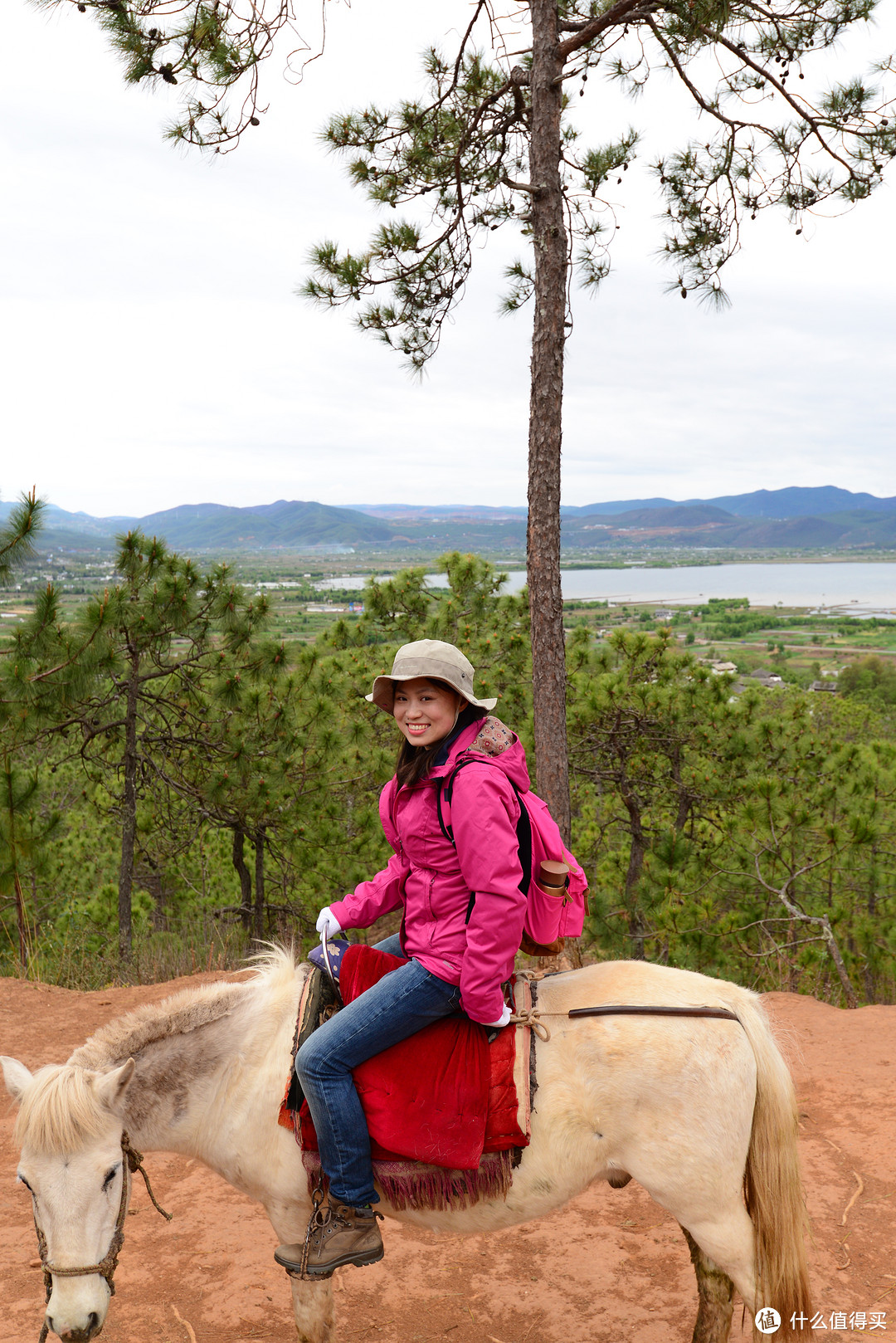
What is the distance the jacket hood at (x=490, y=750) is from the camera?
6.39 feet

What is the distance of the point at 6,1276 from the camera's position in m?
2.79

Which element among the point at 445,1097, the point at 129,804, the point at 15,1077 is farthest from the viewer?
the point at 129,804

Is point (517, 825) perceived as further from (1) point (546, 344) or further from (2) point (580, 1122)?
(1) point (546, 344)

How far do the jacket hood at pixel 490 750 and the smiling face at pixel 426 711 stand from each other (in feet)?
0.22

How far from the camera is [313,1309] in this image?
2.10m

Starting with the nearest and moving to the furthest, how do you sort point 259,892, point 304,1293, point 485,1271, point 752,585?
1. point 304,1293
2. point 485,1271
3. point 259,892
4. point 752,585

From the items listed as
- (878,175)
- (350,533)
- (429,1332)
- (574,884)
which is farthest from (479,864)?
(350,533)

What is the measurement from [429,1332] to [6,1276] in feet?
5.07

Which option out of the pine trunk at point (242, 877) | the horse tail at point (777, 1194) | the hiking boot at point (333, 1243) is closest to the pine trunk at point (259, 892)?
the pine trunk at point (242, 877)

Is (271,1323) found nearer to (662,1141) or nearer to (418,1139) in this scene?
(418,1139)

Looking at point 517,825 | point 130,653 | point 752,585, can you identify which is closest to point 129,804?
point 130,653

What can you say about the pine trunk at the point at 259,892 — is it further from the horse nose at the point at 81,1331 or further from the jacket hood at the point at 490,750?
the jacket hood at the point at 490,750

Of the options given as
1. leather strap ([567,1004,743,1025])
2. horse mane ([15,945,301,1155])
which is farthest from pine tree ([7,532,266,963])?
leather strap ([567,1004,743,1025])

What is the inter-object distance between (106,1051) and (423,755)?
1.12 meters
